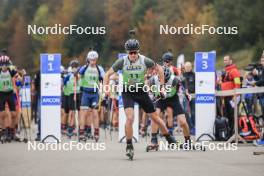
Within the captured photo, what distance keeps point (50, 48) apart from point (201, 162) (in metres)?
80.6

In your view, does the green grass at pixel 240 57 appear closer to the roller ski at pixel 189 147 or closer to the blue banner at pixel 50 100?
the blue banner at pixel 50 100

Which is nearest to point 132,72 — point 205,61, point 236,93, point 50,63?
point 236,93

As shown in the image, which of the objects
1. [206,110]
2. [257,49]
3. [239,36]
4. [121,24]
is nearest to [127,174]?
[206,110]

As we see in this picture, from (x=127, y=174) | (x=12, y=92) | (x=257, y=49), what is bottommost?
(x=127, y=174)

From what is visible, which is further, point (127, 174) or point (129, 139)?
point (129, 139)

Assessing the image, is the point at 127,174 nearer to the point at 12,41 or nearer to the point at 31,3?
the point at 31,3

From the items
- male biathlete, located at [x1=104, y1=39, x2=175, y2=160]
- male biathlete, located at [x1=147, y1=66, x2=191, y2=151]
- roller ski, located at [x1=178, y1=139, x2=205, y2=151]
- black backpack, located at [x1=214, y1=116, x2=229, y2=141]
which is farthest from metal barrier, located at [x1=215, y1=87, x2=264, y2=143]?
male biathlete, located at [x1=104, y1=39, x2=175, y2=160]

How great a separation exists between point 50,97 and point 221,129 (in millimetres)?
4398

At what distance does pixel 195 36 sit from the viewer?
73062mm

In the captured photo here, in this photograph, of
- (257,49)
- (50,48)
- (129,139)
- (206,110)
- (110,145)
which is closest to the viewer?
(129,139)

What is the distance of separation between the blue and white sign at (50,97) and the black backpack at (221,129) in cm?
402

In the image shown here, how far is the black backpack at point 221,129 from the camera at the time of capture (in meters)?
19.8

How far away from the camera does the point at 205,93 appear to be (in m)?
20.3

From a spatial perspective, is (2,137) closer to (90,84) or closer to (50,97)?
(50,97)
